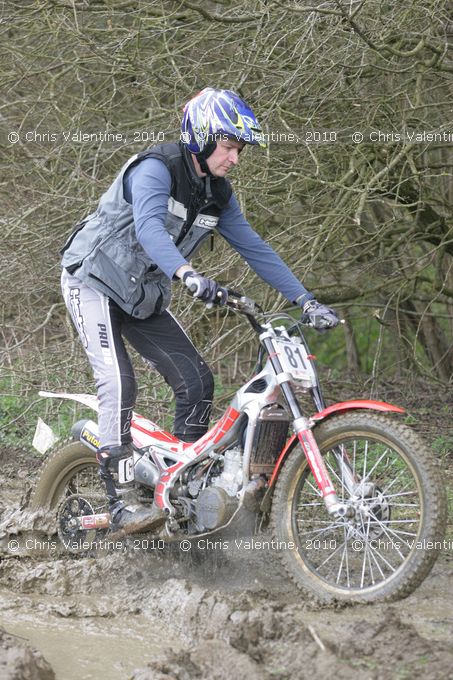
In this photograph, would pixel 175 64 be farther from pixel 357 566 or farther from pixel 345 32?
pixel 357 566

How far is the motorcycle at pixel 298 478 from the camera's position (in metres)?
4.00

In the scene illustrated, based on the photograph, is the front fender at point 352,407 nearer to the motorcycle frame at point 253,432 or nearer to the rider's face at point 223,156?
the motorcycle frame at point 253,432

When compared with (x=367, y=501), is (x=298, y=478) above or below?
above

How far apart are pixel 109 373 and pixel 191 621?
1.26 metres

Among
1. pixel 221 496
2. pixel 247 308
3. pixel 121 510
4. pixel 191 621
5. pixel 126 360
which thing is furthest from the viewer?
pixel 121 510

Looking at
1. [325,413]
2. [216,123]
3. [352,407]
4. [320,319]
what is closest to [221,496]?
[325,413]

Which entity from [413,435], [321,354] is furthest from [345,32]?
[321,354]

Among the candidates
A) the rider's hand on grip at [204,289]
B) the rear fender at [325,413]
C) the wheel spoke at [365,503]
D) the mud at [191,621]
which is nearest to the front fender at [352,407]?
the rear fender at [325,413]

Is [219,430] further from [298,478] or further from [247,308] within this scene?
[247,308]

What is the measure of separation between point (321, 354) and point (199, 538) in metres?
6.94

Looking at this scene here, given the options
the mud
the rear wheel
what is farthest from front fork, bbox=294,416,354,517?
the rear wheel

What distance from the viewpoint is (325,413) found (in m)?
4.17

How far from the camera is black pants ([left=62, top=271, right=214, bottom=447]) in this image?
464cm

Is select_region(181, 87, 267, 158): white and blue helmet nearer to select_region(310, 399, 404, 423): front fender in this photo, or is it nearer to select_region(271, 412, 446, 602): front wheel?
select_region(310, 399, 404, 423): front fender
